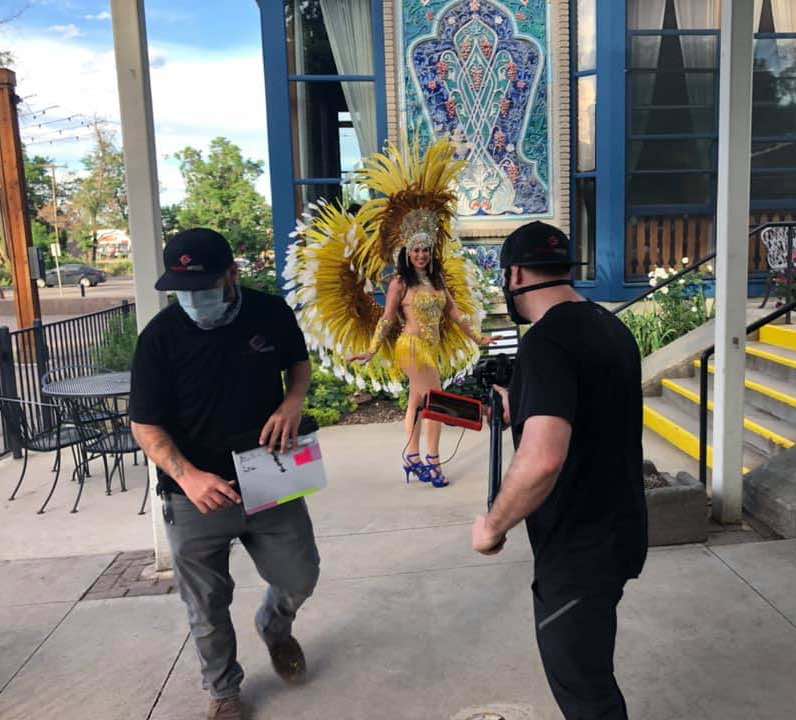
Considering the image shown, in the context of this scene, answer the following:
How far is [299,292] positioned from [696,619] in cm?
377

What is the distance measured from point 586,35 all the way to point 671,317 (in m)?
3.53

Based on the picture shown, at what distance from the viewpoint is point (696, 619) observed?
3.33m

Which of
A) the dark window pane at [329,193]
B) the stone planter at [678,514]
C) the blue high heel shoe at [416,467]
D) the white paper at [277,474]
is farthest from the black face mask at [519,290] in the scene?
the dark window pane at [329,193]

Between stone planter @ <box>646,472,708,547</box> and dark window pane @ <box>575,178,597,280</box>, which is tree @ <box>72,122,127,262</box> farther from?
stone planter @ <box>646,472,708,547</box>

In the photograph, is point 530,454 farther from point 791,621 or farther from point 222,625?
point 791,621

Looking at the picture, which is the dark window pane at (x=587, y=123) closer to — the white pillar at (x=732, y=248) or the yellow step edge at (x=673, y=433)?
the yellow step edge at (x=673, y=433)

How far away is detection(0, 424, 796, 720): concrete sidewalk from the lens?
2855 millimetres

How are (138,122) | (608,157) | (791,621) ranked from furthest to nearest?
(608,157) → (138,122) → (791,621)

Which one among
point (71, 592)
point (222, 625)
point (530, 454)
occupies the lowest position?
point (71, 592)

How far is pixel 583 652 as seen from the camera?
1980 mm

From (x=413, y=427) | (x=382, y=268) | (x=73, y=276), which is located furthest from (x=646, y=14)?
(x=73, y=276)

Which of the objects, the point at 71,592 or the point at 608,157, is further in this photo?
the point at 608,157

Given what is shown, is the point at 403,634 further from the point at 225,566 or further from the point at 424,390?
the point at 424,390

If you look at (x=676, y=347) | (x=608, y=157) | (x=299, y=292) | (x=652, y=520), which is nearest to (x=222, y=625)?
(x=652, y=520)
